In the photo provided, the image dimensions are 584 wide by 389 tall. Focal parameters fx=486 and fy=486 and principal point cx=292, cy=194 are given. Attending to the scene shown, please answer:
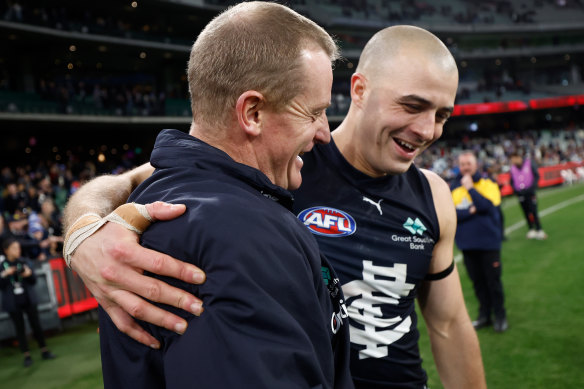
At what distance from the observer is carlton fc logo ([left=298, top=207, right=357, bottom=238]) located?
225cm

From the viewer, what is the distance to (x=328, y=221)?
89.1 inches

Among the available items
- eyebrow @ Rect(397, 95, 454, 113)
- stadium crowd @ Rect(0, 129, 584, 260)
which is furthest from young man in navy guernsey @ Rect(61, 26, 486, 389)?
stadium crowd @ Rect(0, 129, 584, 260)

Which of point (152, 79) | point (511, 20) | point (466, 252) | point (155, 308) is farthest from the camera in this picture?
point (511, 20)

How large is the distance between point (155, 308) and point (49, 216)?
9880 millimetres

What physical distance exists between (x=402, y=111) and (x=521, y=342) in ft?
16.0

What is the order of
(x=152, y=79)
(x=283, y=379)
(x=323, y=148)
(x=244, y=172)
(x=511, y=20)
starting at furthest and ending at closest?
(x=511, y=20) < (x=152, y=79) < (x=323, y=148) < (x=244, y=172) < (x=283, y=379)

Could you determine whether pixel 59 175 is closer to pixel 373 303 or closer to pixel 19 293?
pixel 19 293

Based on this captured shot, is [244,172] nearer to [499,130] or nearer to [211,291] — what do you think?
[211,291]

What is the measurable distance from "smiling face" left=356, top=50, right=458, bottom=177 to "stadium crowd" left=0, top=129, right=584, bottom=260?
6575 mm

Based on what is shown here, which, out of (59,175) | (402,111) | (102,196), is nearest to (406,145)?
(402,111)

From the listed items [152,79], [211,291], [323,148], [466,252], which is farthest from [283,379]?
[152,79]

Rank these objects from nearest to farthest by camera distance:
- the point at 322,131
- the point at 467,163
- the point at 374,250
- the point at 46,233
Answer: the point at 322,131, the point at 374,250, the point at 467,163, the point at 46,233

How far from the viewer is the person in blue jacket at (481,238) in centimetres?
633

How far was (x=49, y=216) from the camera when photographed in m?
9.80
